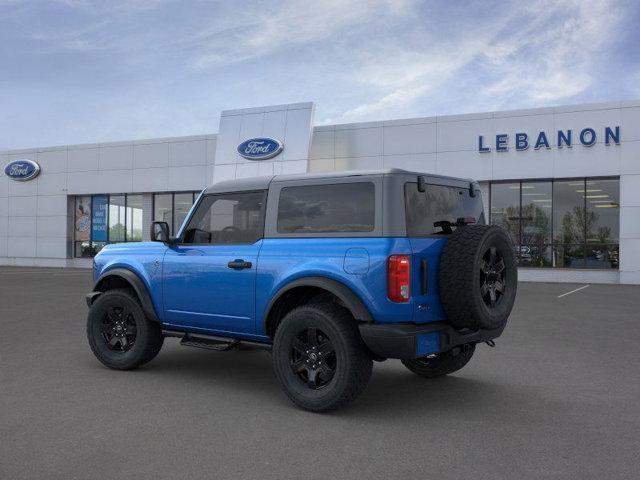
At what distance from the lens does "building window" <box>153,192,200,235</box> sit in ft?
94.0

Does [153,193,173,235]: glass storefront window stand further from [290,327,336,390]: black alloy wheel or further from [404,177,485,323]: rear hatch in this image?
[290,327,336,390]: black alloy wheel

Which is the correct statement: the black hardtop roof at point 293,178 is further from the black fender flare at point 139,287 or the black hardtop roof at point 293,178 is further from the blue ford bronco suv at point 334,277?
the black fender flare at point 139,287

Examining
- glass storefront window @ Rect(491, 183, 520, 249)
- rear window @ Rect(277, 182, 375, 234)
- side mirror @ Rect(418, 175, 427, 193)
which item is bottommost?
rear window @ Rect(277, 182, 375, 234)

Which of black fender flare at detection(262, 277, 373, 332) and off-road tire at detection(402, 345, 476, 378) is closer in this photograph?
black fender flare at detection(262, 277, 373, 332)

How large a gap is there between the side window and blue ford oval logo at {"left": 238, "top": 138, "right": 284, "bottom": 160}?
18898 mm

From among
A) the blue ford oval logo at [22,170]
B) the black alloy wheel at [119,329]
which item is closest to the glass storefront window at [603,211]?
the black alloy wheel at [119,329]

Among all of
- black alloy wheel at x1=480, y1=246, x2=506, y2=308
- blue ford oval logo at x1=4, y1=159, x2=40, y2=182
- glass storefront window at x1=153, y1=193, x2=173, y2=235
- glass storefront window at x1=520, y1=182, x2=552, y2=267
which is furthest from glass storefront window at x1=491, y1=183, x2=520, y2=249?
blue ford oval logo at x1=4, y1=159, x2=40, y2=182

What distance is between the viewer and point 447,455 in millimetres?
4094

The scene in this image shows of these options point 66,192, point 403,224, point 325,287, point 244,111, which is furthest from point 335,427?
point 66,192

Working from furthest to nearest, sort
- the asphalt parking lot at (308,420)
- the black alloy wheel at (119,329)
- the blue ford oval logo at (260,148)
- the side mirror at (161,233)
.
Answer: the blue ford oval logo at (260,148)
the black alloy wheel at (119,329)
the side mirror at (161,233)
the asphalt parking lot at (308,420)

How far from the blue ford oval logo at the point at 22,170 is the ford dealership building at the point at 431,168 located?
0.23 metres

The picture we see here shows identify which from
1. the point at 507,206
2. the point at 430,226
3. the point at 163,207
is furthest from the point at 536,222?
the point at 430,226

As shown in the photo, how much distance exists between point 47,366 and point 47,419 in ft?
7.03

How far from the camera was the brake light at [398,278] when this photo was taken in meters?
4.75
